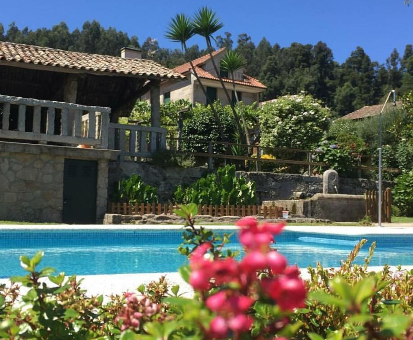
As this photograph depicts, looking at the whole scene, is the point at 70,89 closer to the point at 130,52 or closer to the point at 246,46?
the point at 130,52

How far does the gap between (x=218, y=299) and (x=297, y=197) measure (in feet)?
53.3

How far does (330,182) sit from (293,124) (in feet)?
19.5

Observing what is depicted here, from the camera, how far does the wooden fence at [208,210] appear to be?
44.4ft

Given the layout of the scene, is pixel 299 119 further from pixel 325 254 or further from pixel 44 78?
pixel 325 254

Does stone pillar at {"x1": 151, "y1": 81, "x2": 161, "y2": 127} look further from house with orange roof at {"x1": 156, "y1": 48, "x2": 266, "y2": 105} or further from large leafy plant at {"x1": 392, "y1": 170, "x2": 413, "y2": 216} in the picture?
house with orange roof at {"x1": 156, "y1": 48, "x2": 266, "y2": 105}

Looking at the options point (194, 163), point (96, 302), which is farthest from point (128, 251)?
point (96, 302)

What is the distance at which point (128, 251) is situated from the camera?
9930mm

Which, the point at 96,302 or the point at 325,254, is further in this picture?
the point at 325,254

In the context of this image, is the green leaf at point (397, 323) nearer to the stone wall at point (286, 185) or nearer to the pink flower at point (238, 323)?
the pink flower at point (238, 323)

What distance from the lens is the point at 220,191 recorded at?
48.4 feet

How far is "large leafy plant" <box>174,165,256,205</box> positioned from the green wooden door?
2.40m

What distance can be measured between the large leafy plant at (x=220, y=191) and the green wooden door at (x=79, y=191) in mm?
2405

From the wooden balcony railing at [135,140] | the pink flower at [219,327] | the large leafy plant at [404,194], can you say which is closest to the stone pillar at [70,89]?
the wooden balcony railing at [135,140]

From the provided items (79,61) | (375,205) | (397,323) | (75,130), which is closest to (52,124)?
(75,130)
